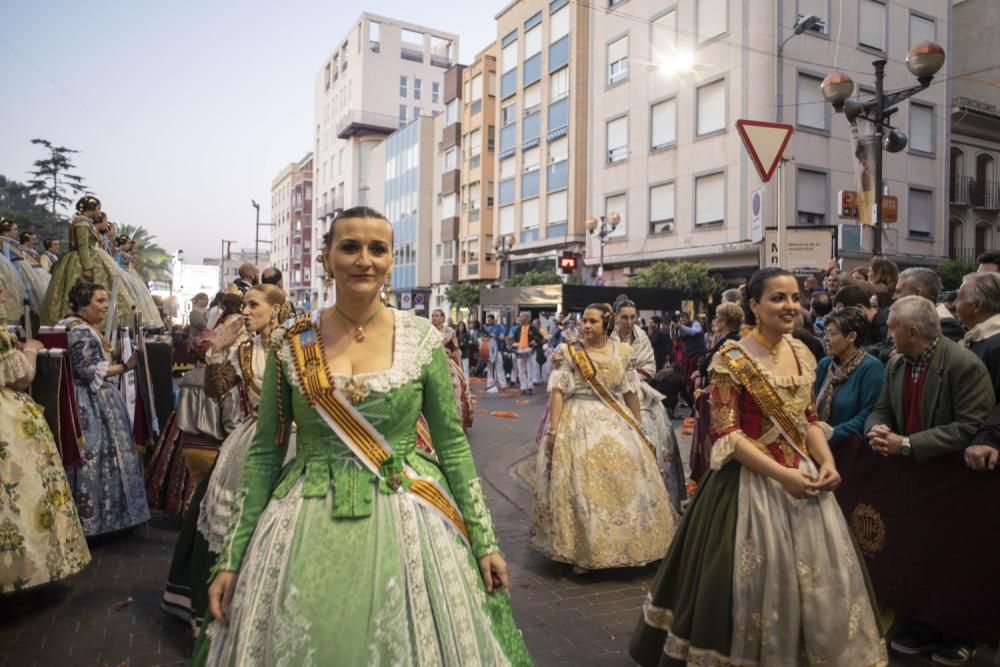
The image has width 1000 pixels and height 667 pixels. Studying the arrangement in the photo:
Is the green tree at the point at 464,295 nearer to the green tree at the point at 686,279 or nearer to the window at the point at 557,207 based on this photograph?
the window at the point at 557,207

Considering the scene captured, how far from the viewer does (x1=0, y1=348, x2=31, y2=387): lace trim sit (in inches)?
175

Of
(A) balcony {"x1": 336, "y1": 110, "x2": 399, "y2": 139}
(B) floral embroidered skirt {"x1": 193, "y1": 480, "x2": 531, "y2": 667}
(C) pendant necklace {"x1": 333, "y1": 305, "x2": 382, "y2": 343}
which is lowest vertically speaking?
(B) floral embroidered skirt {"x1": 193, "y1": 480, "x2": 531, "y2": 667}

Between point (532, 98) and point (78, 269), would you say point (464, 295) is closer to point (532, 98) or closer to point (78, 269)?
point (532, 98)

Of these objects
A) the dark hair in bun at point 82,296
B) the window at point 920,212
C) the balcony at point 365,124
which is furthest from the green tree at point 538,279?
the balcony at point 365,124

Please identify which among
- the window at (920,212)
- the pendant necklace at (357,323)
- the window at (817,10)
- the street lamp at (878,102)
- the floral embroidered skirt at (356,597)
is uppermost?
the window at (817,10)

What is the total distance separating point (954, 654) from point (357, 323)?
3664 mm

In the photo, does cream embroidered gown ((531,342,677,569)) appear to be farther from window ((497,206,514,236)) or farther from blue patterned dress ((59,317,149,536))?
window ((497,206,514,236))

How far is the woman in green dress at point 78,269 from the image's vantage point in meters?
7.31

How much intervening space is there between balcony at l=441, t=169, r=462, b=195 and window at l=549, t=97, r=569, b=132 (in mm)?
11431

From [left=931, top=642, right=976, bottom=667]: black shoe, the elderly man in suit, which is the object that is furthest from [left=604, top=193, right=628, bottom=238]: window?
[left=931, top=642, right=976, bottom=667]: black shoe

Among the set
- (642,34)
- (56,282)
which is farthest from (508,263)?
(56,282)

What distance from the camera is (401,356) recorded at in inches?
95.6

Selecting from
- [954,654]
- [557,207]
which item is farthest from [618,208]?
[954,654]

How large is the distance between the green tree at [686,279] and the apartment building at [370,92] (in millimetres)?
40358
